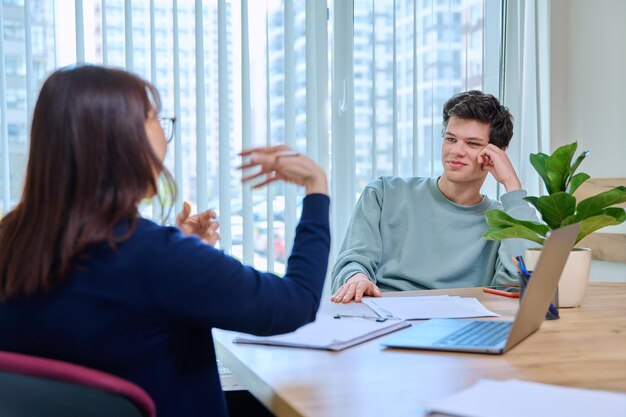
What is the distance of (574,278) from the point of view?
169 centimetres

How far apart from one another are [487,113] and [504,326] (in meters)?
1.13

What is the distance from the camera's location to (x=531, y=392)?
95 centimetres

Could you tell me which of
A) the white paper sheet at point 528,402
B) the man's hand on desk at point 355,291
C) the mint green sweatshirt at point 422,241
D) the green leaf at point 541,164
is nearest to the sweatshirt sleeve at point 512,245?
the mint green sweatshirt at point 422,241

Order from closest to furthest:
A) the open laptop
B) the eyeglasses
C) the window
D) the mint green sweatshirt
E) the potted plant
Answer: the eyeglasses, the open laptop, the potted plant, the mint green sweatshirt, the window

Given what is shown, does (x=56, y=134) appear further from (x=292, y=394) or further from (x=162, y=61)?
(x=162, y=61)

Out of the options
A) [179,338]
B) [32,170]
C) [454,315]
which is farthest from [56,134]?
[454,315]

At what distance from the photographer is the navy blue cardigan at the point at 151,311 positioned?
2.99 ft

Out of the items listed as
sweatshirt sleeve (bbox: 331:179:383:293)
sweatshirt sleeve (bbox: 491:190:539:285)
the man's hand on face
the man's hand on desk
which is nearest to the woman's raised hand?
the man's hand on desk

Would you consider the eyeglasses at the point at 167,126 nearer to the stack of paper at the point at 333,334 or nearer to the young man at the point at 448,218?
the stack of paper at the point at 333,334

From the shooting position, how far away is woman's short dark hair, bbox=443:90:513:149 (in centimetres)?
239

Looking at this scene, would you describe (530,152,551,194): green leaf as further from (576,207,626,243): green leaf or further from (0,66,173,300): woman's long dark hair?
(0,66,173,300): woman's long dark hair

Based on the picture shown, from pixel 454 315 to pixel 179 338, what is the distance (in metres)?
0.72

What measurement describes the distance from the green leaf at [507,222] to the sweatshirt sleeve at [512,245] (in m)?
0.30

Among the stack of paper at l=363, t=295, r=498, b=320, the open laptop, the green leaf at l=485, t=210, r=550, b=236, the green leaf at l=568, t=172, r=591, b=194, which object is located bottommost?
the stack of paper at l=363, t=295, r=498, b=320
